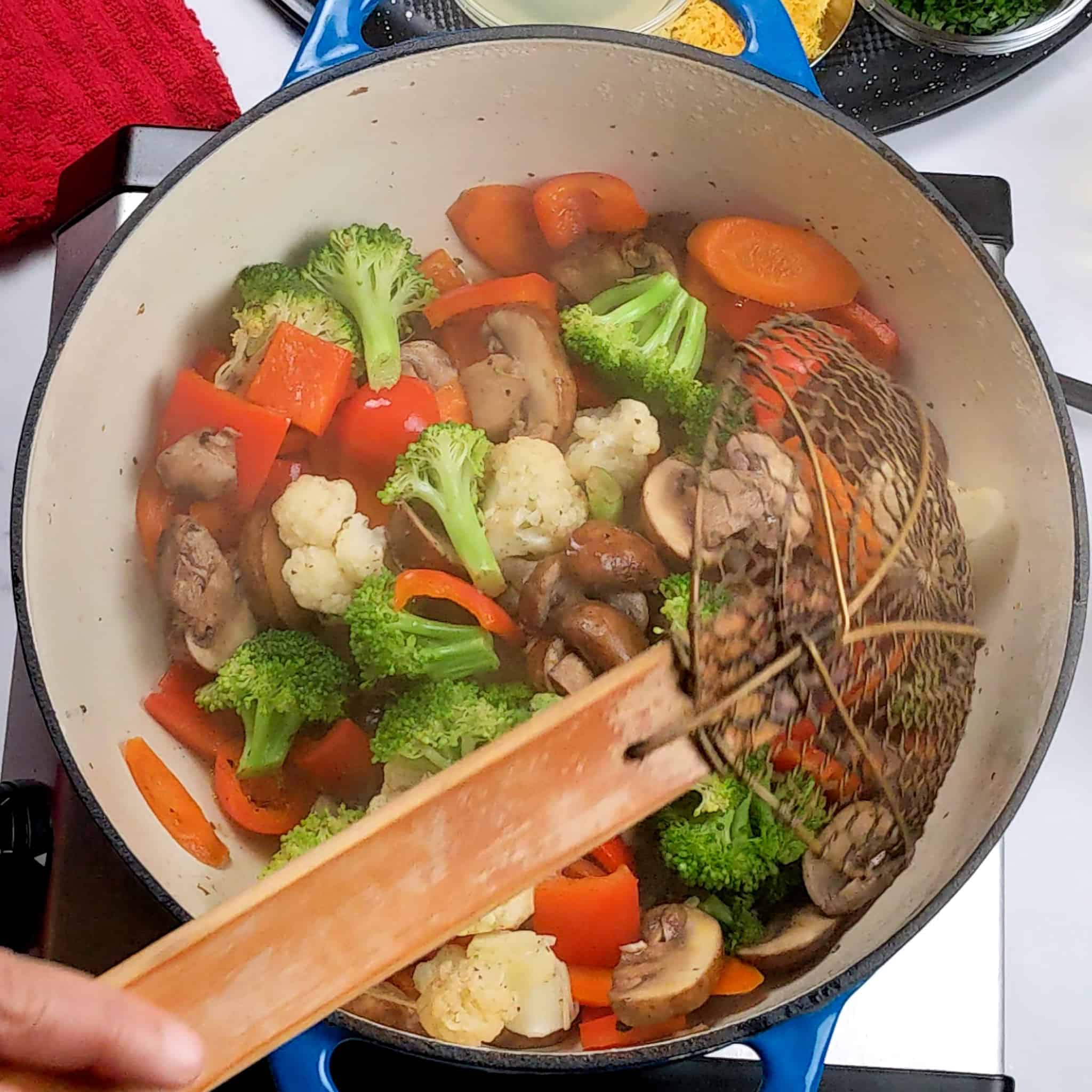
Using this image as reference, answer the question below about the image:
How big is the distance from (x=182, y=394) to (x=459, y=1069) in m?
0.64

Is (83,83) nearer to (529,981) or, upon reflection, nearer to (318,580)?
(318,580)

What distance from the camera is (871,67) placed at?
1.23 meters

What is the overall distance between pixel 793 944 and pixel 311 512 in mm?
550

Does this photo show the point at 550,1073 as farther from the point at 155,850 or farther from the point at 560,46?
the point at 560,46

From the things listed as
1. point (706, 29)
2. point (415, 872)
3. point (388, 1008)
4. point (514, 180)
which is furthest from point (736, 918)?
point (706, 29)

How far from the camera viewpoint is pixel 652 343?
1045 mm

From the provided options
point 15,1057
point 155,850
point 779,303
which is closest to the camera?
point 15,1057

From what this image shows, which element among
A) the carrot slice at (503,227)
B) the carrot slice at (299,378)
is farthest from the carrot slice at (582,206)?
the carrot slice at (299,378)

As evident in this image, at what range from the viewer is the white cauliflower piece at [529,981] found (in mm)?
858

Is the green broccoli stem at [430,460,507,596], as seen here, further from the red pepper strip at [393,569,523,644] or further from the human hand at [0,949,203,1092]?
the human hand at [0,949,203,1092]

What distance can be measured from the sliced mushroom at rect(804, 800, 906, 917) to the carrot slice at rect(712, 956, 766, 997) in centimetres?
8

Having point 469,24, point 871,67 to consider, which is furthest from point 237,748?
point 871,67

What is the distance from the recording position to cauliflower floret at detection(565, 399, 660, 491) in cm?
100

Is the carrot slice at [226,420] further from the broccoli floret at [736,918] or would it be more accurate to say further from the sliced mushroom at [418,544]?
the broccoli floret at [736,918]
